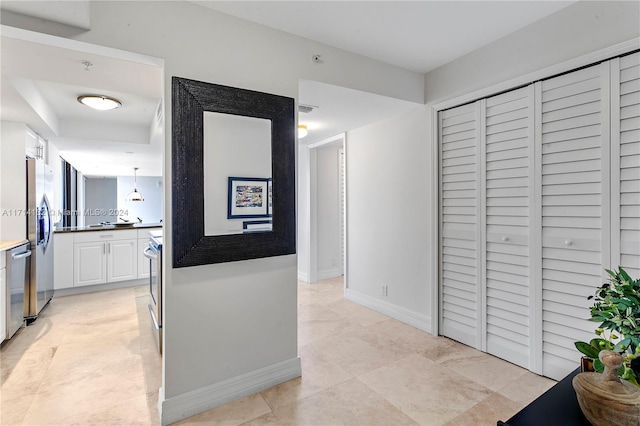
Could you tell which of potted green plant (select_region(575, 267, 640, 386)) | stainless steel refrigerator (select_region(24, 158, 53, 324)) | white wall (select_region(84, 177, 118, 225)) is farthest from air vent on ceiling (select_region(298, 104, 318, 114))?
white wall (select_region(84, 177, 118, 225))

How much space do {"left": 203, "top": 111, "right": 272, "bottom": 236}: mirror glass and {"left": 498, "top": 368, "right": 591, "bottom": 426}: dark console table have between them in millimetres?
1626

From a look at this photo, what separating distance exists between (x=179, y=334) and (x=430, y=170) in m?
2.43

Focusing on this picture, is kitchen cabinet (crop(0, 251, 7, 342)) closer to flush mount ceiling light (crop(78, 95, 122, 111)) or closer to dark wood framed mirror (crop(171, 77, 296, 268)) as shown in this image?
flush mount ceiling light (crop(78, 95, 122, 111))

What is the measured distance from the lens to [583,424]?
0.96 m

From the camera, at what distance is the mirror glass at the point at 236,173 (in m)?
1.98

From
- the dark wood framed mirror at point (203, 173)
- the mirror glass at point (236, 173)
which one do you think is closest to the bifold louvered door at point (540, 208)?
the dark wood framed mirror at point (203, 173)

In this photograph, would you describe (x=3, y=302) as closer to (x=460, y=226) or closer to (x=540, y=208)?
(x=460, y=226)

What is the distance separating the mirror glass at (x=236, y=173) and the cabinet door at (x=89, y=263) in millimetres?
3482

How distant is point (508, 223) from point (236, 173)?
203cm

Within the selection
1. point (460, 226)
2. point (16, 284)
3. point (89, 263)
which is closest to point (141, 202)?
point (89, 263)

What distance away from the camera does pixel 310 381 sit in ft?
7.45

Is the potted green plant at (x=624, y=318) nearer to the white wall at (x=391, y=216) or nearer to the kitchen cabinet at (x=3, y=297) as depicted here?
the white wall at (x=391, y=216)

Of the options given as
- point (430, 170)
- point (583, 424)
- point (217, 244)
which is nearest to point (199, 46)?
point (217, 244)

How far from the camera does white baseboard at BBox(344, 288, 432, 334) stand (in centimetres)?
315
